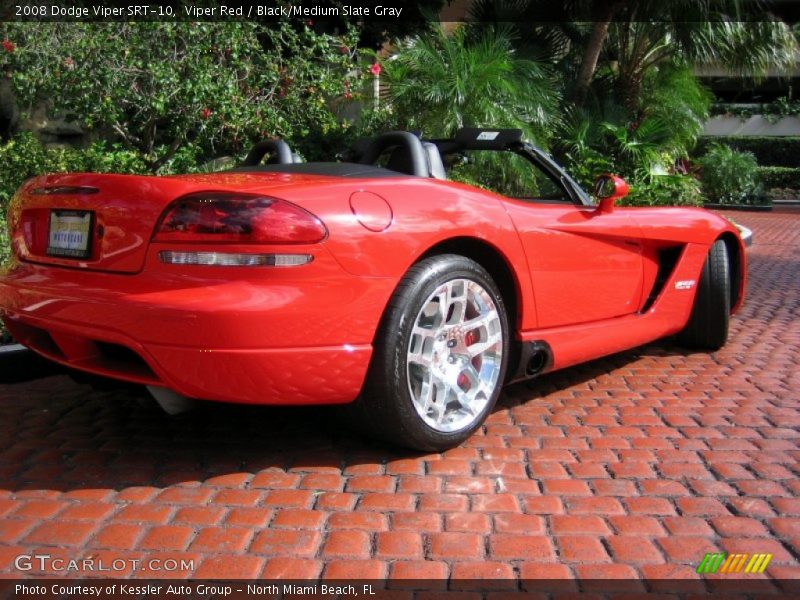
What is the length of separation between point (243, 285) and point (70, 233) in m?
0.80

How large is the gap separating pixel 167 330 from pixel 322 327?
0.50 metres

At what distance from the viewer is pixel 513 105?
9.66m

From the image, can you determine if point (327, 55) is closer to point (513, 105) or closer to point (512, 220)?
point (513, 105)

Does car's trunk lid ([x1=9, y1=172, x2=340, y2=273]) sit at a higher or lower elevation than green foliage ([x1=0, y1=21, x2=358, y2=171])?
lower

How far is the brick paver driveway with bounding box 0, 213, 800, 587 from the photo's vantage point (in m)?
2.25

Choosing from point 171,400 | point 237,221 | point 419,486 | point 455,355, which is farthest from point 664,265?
point 171,400

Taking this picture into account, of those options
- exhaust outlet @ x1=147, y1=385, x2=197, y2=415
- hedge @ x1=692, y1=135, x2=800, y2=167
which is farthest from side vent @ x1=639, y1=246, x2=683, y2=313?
hedge @ x1=692, y1=135, x2=800, y2=167

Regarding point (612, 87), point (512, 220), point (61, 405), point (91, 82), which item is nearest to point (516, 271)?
point (512, 220)

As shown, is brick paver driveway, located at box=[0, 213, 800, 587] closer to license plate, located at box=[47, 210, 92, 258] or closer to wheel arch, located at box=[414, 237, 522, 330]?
wheel arch, located at box=[414, 237, 522, 330]

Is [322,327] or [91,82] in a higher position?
[91,82]

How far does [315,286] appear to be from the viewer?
2.54m

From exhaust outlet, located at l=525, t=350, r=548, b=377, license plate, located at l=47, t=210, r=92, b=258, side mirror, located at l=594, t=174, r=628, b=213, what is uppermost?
side mirror, located at l=594, t=174, r=628, b=213

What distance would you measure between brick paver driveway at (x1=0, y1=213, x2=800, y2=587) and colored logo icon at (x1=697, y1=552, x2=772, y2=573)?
1.3 inches

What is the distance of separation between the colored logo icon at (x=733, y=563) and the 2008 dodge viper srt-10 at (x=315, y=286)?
40.9 inches
